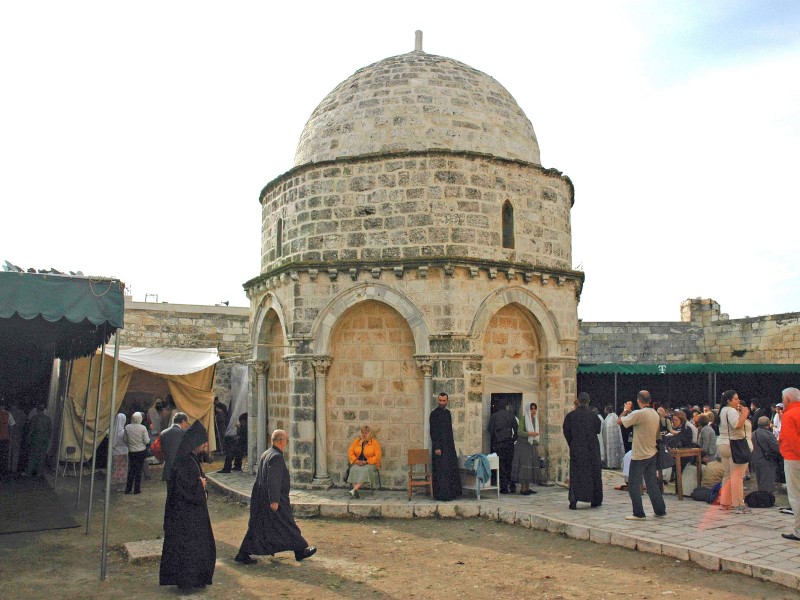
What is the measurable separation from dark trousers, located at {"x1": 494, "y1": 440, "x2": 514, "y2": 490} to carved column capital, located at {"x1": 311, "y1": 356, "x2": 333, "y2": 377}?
10.1 ft

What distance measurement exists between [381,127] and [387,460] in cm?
580

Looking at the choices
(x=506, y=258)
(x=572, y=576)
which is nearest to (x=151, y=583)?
(x=572, y=576)

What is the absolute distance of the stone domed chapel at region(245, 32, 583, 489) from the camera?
36.0 ft

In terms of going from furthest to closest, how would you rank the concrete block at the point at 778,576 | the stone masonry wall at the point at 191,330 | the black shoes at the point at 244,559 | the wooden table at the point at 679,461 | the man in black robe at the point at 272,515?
the stone masonry wall at the point at 191,330 < the wooden table at the point at 679,461 < the black shoes at the point at 244,559 < the man in black robe at the point at 272,515 < the concrete block at the point at 778,576

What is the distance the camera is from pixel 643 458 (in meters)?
8.50

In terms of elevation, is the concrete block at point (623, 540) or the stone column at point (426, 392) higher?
the stone column at point (426, 392)

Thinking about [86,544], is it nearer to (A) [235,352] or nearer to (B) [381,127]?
(B) [381,127]

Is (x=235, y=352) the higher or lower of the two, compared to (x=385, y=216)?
lower

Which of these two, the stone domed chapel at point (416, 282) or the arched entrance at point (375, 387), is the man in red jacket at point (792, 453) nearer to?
the stone domed chapel at point (416, 282)

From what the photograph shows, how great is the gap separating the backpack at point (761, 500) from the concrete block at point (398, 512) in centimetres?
485

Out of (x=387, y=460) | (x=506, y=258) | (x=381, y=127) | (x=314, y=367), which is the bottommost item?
(x=387, y=460)

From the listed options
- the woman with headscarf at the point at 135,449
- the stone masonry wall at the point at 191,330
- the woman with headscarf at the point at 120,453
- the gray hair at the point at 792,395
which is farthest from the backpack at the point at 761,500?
the stone masonry wall at the point at 191,330

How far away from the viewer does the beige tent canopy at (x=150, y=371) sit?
1403 centimetres

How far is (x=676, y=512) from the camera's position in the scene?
29.9 ft
